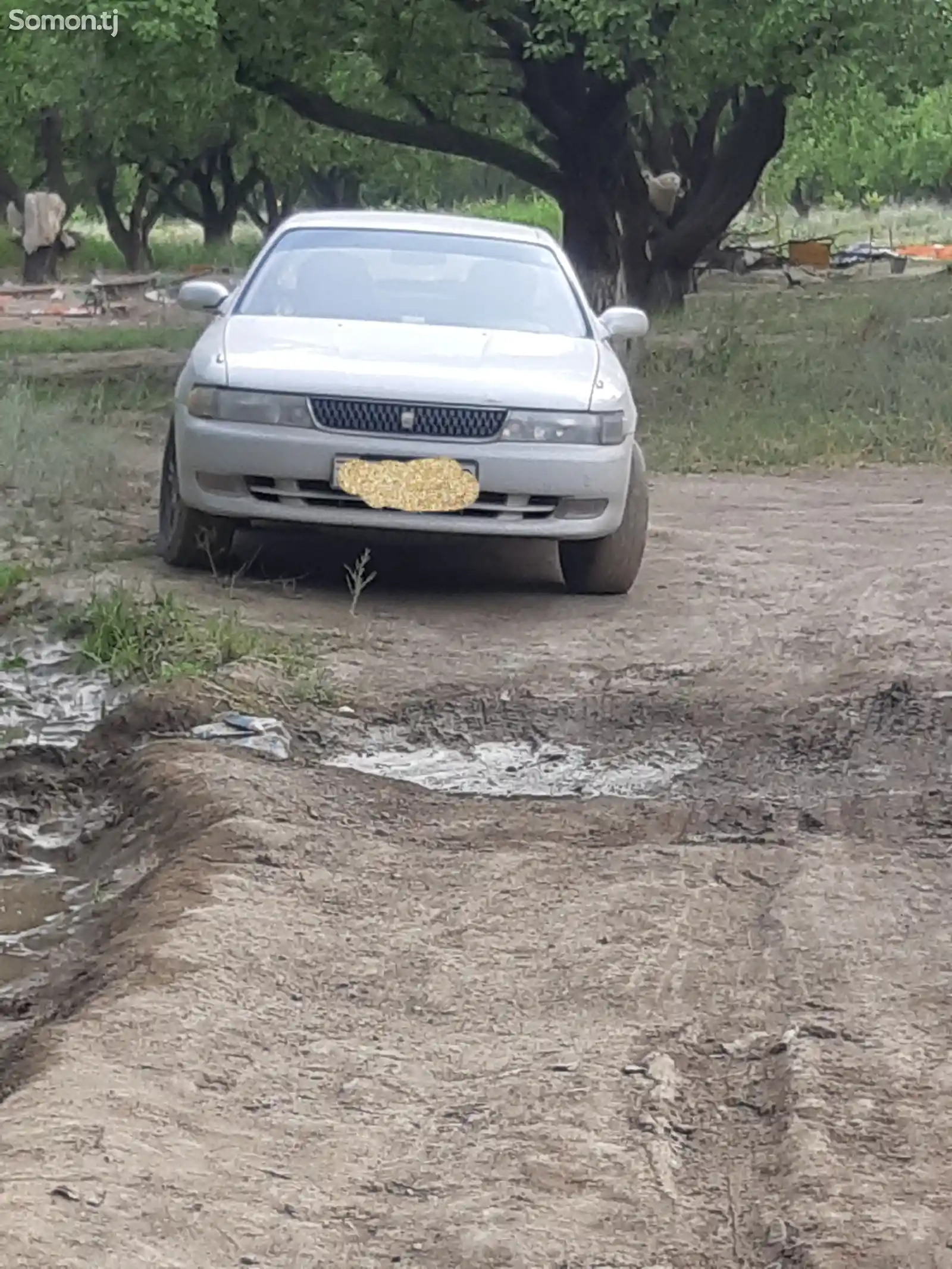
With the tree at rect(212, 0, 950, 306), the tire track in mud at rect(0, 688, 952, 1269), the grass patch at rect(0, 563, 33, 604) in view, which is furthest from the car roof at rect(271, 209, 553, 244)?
the tree at rect(212, 0, 950, 306)

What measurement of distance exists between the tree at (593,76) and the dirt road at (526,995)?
1003cm

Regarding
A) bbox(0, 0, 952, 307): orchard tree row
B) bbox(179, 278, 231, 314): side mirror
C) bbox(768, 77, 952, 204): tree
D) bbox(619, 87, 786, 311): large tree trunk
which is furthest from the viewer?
bbox(768, 77, 952, 204): tree

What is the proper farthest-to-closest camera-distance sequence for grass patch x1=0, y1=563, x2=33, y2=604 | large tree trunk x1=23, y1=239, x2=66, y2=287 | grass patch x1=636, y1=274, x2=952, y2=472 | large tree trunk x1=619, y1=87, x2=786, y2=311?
large tree trunk x1=23, y1=239, x2=66, y2=287 → large tree trunk x1=619, y1=87, x2=786, y2=311 → grass patch x1=636, y1=274, x2=952, y2=472 → grass patch x1=0, y1=563, x2=33, y2=604

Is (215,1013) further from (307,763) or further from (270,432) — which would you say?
(270,432)

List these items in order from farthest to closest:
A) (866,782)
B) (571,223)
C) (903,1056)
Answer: (571,223), (866,782), (903,1056)

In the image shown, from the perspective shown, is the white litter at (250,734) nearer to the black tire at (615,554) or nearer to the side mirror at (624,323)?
the black tire at (615,554)

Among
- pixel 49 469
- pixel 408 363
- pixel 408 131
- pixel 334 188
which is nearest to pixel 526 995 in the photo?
pixel 408 363

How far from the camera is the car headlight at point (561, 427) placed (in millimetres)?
7188

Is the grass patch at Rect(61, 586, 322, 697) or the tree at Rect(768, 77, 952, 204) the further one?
the tree at Rect(768, 77, 952, 204)

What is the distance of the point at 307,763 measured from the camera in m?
5.36

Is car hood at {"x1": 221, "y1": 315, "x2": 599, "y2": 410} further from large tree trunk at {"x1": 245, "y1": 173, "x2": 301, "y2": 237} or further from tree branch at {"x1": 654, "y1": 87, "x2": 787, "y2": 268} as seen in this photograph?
large tree trunk at {"x1": 245, "y1": 173, "x2": 301, "y2": 237}

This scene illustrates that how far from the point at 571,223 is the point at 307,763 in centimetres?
1662

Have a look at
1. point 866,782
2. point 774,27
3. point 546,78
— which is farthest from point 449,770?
point 546,78

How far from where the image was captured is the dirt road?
9.32 feet
